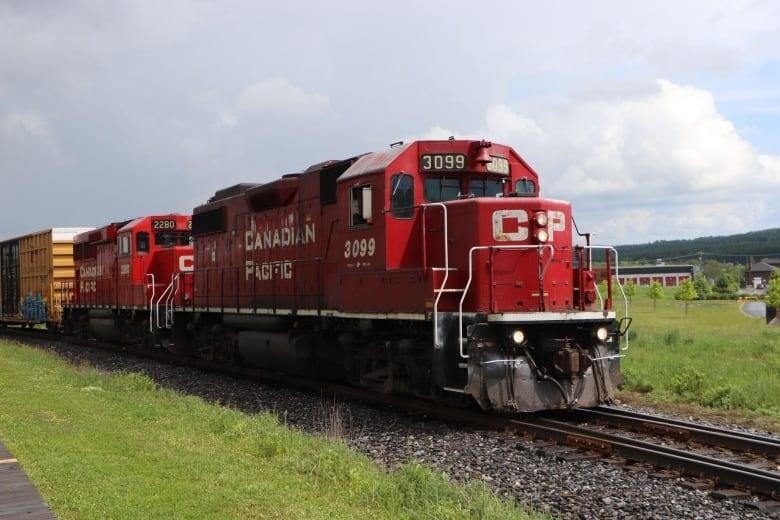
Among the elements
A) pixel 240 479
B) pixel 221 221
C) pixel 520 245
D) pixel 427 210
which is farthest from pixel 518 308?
pixel 221 221

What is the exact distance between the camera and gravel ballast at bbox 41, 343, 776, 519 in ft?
20.2

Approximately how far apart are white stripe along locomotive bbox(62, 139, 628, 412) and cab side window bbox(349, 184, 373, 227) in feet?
→ 0.09

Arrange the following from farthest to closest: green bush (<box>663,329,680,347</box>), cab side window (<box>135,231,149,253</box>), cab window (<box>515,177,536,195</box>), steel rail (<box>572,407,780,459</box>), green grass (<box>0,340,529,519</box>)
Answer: cab side window (<box>135,231,149,253</box>) < green bush (<box>663,329,680,347</box>) < cab window (<box>515,177,536,195</box>) < steel rail (<box>572,407,780,459</box>) < green grass (<box>0,340,529,519</box>)

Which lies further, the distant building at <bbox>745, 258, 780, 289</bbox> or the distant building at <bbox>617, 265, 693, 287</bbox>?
the distant building at <bbox>617, 265, 693, 287</bbox>

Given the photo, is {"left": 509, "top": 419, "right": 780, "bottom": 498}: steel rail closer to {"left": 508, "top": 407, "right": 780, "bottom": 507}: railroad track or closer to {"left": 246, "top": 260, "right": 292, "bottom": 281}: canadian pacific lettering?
{"left": 508, "top": 407, "right": 780, "bottom": 507}: railroad track

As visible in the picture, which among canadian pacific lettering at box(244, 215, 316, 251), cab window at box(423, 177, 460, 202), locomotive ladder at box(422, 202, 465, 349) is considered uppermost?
cab window at box(423, 177, 460, 202)

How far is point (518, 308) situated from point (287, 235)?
20.1ft

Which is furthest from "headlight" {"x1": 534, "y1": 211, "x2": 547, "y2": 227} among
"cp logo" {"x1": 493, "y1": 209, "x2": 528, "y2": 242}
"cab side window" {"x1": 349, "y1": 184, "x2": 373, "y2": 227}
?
"cab side window" {"x1": 349, "y1": 184, "x2": 373, "y2": 227}

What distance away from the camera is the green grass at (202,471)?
5.67 meters

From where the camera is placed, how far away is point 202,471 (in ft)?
22.3

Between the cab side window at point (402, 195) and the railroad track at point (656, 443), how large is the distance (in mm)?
2767

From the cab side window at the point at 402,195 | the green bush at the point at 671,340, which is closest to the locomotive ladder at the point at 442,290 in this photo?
the cab side window at the point at 402,195

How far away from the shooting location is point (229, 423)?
9.21 metres

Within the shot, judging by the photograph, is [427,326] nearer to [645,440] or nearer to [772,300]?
[645,440]
